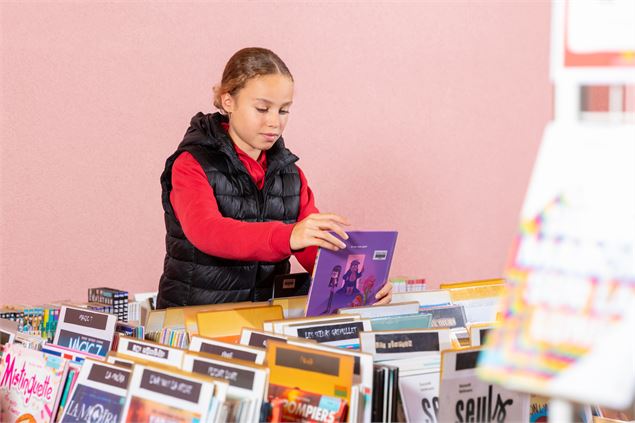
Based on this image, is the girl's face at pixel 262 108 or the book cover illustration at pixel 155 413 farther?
the girl's face at pixel 262 108

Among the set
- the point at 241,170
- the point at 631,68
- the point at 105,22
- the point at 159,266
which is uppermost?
the point at 105,22

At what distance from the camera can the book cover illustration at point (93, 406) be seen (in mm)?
1831

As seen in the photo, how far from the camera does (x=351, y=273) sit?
2637 mm

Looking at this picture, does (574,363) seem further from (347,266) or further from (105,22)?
(105,22)

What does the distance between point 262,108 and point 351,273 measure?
2.09 feet

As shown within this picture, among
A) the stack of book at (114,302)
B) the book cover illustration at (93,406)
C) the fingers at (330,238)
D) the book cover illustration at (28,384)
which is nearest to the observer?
the book cover illustration at (93,406)

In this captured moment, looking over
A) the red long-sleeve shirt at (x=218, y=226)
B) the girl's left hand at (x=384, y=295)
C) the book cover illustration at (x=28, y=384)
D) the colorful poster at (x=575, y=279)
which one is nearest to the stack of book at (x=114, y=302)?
the red long-sleeve shirt at (x=218, y=226)

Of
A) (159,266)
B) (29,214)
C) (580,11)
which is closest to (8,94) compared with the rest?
(29,214)

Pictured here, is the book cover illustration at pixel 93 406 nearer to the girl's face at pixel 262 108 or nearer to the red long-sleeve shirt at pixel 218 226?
the red long-sleeve shirt at pixel 218 226

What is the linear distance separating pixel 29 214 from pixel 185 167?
1.84 m

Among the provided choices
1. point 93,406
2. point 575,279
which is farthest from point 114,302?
point 575,279

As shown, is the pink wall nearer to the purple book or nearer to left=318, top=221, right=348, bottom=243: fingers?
the purple book

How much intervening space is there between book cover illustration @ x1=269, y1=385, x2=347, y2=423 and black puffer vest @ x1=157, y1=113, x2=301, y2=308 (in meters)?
1.12

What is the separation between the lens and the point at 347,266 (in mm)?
2611
